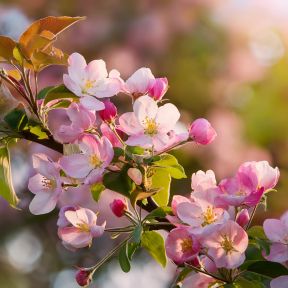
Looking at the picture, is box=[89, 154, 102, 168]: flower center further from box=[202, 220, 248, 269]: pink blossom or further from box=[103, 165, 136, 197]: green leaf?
box=[202, 220, 248, 269]: pink blossom

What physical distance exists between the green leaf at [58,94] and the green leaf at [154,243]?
15cm

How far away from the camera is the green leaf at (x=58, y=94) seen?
0.79 m

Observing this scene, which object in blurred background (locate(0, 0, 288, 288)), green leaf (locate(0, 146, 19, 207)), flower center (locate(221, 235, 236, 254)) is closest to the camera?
flower center (locate(221, 235, 236, 254))

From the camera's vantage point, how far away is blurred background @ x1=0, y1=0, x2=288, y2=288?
2.60m

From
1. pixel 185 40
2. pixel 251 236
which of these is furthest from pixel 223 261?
pixel 185 40

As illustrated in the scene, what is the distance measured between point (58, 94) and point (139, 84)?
79 mm

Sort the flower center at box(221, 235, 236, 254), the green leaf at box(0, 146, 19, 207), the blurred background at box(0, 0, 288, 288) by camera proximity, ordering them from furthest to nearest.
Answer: the blurred background at box(0, 0, 288, 288)
the green leaf at box(0, 146, 19, 207)
the flower center at box(221, 235, 236, 254)

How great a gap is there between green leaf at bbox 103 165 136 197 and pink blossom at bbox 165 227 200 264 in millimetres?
57

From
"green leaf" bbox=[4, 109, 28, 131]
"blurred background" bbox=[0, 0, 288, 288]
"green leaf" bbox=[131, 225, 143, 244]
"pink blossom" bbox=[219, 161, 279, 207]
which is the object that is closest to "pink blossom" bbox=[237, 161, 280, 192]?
"pink blossom" bbox=[219, 161, 279, 207]

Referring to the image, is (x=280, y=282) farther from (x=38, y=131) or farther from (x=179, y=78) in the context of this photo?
(x=179, y=78)

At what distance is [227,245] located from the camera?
2.31 feet

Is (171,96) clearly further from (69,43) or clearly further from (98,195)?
(98,195)

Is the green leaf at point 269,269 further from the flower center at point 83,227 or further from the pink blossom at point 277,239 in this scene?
the flower center at point 83,227

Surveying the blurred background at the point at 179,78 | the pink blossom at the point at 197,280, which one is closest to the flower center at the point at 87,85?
the pink blossom at the point at 197,280
